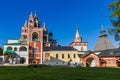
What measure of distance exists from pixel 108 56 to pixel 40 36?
112ft

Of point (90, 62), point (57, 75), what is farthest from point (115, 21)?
point (90, 62)

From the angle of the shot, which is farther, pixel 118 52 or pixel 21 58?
pixel 21 58

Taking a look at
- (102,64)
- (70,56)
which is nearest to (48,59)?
(70,56)

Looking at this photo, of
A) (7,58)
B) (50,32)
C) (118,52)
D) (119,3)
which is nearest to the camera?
(119,3)

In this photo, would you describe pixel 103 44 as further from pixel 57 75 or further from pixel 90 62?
pixel 57 75

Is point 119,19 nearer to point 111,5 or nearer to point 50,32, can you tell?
point 111,5

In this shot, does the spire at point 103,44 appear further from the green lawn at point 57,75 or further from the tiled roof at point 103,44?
the green lawn at point 57,75

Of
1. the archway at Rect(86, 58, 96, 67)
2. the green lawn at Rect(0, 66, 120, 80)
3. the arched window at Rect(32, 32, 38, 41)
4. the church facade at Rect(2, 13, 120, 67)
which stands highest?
the arched window at Rect(32, 32, 38, 41)

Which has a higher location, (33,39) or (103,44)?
(33,39)

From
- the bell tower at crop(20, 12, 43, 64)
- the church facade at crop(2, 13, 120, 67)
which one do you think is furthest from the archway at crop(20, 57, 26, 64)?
the bell tower at crop(20, 12, 43, 64)

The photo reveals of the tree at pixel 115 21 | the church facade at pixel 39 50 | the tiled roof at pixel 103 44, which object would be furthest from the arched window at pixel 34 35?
the tree at pixel 115 21

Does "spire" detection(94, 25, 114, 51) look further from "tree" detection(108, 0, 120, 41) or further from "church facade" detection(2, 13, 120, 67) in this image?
"tree" detection(108, 0, 120, 41)

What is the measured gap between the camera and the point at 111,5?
99.5 ft

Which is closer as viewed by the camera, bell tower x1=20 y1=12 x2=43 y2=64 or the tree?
the tree
